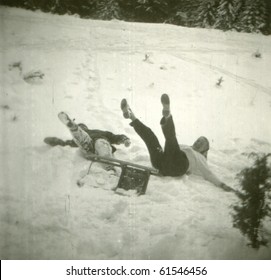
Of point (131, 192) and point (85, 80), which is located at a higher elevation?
point (85, 80)

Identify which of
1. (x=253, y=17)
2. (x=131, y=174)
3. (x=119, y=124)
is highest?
(x=253, y=17)

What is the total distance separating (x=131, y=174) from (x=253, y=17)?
2.05m

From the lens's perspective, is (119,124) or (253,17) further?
(253,17)

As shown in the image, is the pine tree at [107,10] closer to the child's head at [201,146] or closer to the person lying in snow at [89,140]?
the person lying in snow at [89,140]

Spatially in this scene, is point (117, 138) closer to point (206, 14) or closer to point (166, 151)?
point (166, 151)

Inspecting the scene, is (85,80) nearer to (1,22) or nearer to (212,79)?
(1,22)

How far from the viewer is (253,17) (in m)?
4.81

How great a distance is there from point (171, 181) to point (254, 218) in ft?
3.00

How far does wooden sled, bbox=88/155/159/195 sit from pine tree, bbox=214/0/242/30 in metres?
1.66

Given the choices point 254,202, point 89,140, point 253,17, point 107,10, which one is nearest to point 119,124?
point 89,140

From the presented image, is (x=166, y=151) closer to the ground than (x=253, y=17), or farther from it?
closer to the ground

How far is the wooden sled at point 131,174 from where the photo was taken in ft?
15.1
